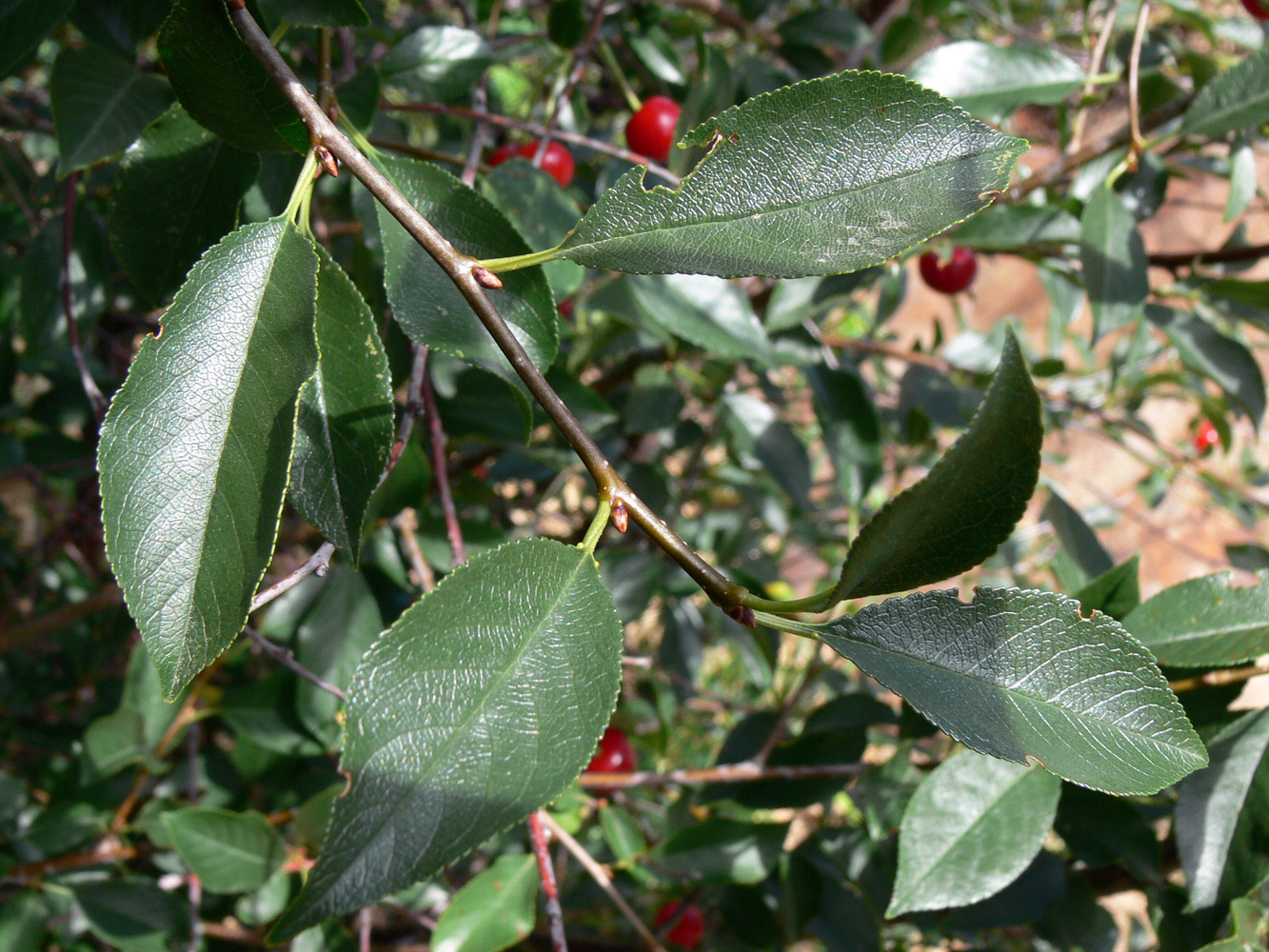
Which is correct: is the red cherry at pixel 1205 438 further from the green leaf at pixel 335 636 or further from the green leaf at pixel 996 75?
the green leaf at pixel 335 636

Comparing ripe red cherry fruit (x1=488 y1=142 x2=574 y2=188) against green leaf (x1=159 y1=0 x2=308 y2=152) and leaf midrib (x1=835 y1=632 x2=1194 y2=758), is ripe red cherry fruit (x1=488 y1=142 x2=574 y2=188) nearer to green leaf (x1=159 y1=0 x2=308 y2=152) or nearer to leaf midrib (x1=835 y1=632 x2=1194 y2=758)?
green leaf (x1=159 y1=0 x2=308 y2=152)

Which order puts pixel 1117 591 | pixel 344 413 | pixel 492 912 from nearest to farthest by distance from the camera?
pixel 344 413 → pixel 1117 591 → pixel 492 912

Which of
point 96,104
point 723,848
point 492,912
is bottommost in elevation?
point 723,848

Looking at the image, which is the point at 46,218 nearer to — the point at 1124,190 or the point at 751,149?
the point at 751,149

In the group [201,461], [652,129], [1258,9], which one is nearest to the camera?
[201,461]

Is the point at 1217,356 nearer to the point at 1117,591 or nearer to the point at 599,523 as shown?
the point at 1117,591

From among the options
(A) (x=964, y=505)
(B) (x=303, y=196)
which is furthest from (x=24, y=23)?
(A) (x=964, y=505)

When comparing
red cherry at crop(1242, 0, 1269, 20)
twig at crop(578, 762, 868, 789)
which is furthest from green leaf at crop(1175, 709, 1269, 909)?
red cherry at crop(1242, 0, 1269, 20)
